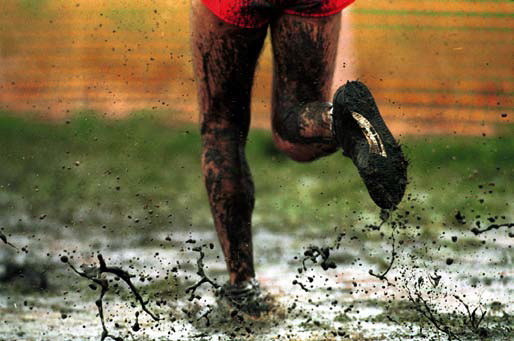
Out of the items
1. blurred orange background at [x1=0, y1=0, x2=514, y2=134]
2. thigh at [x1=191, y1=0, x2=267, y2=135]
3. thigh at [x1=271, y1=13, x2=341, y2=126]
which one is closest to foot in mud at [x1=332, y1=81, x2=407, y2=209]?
thigh at [x1=271, y1=13, x2=341, y2=126]

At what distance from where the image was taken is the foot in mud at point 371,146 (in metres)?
3.26

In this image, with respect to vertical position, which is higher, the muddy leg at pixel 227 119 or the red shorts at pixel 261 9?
the red shorts at pixel 261 9

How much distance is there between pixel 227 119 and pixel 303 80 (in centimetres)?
36

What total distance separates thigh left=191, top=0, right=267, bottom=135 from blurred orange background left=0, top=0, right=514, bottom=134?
4.14 meters

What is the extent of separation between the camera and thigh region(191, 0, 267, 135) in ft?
12.3

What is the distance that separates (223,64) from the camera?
382 cm

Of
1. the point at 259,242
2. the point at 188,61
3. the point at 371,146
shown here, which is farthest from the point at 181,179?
the point at 371,146

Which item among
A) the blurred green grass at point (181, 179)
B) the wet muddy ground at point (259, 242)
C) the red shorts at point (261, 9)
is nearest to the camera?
the red shorts at point (261, 9)

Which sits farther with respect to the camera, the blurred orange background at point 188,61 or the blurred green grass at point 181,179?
the blurred orange background at point 188,61

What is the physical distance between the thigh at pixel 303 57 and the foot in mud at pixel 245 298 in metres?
0.71

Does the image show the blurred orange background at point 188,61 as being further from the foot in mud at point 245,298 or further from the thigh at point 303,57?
the thigh at point 303,57

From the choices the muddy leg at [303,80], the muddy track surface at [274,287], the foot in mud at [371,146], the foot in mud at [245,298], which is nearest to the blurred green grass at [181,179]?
the muddy track surface at [274,287]

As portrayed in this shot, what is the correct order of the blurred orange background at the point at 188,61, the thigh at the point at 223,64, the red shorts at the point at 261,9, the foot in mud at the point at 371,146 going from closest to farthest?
1. the foot in mud at the point at 371,146
2. the red shorts at the point at 261,9
3. the thigh at the point at 223,64
4. the blurred orange background at the point at 188,61

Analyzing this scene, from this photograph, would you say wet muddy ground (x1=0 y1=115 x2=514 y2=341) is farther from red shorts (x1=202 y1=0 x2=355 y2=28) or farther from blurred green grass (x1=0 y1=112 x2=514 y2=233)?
red shorts (x1=202 y1=0 x2=355 y2=28)
